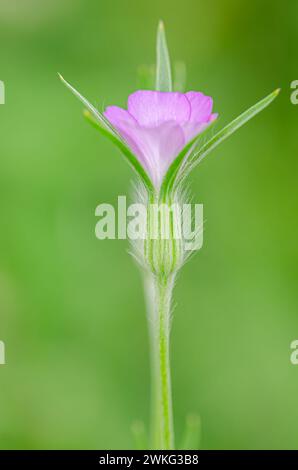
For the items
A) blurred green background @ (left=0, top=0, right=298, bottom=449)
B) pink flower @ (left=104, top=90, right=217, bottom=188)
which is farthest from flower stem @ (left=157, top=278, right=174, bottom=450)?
blurred green background @ (left=0, top=0, right=298, bottom=449)

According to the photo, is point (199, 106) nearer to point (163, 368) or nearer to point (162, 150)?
point (162, 150)
